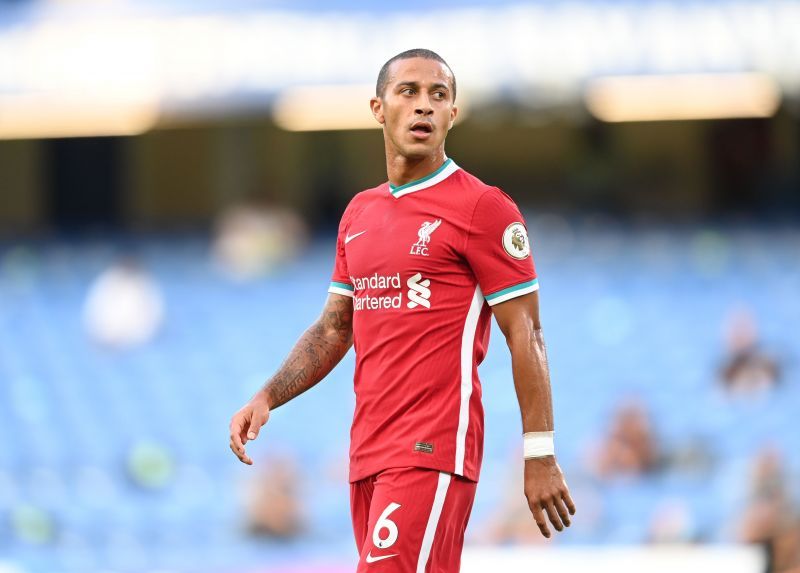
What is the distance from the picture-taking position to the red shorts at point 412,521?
151 inches

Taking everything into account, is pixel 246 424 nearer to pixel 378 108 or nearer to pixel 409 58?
pixel 378 108

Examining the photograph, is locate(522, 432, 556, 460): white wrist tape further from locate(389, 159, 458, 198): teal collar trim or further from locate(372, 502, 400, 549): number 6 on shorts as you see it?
locate(389, 159, 458, 198): teal collar trim

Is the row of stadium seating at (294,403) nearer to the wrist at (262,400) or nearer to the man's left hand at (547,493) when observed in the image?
the wrist at (262,400)

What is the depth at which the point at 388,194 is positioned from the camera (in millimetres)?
4172

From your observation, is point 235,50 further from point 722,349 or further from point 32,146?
point 722,349

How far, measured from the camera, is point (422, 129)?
4.04 metres

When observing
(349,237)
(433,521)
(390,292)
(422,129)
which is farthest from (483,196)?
(433,521)

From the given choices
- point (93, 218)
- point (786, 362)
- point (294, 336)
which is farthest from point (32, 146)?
point (786, 362)

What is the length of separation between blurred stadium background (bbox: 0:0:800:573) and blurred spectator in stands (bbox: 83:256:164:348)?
3 centimetres

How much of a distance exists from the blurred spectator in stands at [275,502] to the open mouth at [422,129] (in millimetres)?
7571

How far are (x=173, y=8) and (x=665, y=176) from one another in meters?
5.78

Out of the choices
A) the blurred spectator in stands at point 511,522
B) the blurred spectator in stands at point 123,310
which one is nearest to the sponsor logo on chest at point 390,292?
the blurred spectator in stands at point 511,522

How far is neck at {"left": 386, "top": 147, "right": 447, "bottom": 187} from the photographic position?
13.4ft

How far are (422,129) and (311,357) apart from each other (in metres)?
0.81
